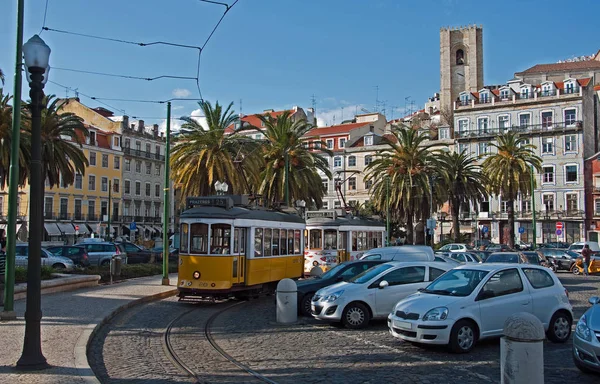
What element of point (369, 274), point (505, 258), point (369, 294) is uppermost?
point (369, 274)

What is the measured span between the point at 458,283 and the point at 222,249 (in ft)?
27.6

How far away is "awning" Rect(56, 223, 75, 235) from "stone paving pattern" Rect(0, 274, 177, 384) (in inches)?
1961

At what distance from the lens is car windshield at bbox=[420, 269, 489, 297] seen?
11.1 metres

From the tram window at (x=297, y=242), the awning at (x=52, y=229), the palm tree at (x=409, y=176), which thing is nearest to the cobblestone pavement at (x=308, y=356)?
the tram window at (x=297, y=242)

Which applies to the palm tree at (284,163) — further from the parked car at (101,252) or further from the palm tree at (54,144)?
the palm tree at (54,144)

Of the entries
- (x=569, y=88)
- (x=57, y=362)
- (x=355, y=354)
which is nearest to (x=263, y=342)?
(x=355, y=354)

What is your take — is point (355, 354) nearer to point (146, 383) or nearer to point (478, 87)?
point (146, 383)

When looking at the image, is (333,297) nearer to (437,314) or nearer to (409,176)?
(437,314)

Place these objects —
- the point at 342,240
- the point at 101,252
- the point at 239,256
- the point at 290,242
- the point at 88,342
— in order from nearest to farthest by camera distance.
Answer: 1. the point at 88,342
2. the point at 239,256
3. the point at 290,242
4. the point at 342,240
5. the point at 101,252

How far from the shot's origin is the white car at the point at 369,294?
13469mm

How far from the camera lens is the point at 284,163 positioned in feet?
120

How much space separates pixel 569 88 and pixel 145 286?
63908mm

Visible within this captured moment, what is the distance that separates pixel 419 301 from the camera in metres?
11.0

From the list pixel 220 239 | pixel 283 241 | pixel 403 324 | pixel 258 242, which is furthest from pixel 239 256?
pixel 403 324
